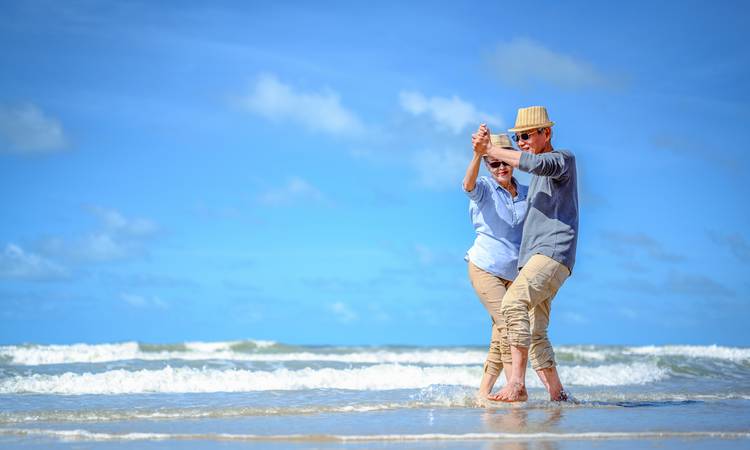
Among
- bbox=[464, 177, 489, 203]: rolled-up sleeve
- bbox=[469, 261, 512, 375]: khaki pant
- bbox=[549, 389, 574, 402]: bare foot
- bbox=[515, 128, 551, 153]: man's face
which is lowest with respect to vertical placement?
bbox=[549, 389, 574, 402]: bare foot

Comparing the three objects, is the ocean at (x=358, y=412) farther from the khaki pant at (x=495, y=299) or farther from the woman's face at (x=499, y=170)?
the woman's face at (x=499, y=170)

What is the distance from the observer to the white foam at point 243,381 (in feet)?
28.7

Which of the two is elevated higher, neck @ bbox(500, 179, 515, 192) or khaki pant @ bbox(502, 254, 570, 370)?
neck @ bbox(500, 179, 515, 192)

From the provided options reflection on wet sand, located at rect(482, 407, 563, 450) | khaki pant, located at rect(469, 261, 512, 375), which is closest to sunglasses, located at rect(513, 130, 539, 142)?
khaki pant, located at rect(469, 261, 512, 375)

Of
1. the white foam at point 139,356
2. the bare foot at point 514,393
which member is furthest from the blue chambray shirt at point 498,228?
the white foam at point 139,356

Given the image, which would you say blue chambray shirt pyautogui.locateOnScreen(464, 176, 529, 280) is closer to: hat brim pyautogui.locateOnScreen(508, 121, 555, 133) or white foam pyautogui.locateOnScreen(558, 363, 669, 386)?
hat brim pyautogui.locateOnScreen(508, 121, 555, 133)

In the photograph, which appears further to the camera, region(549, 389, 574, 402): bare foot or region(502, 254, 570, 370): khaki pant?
region(549, 389, 574, 402): bare foot

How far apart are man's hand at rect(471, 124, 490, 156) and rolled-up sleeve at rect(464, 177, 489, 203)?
0.50 meters

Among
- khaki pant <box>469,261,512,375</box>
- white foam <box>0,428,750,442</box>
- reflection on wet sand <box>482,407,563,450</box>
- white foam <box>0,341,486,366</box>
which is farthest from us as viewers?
white foam <box>0,341,486,366</box>

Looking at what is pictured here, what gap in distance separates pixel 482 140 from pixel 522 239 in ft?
3.05

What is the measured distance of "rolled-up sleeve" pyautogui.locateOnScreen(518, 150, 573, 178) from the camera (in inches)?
206

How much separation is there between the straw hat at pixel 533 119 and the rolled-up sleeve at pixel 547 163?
0.26 metres

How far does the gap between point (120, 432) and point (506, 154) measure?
319 centimetres

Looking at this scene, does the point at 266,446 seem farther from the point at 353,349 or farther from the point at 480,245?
the point at 353,349
